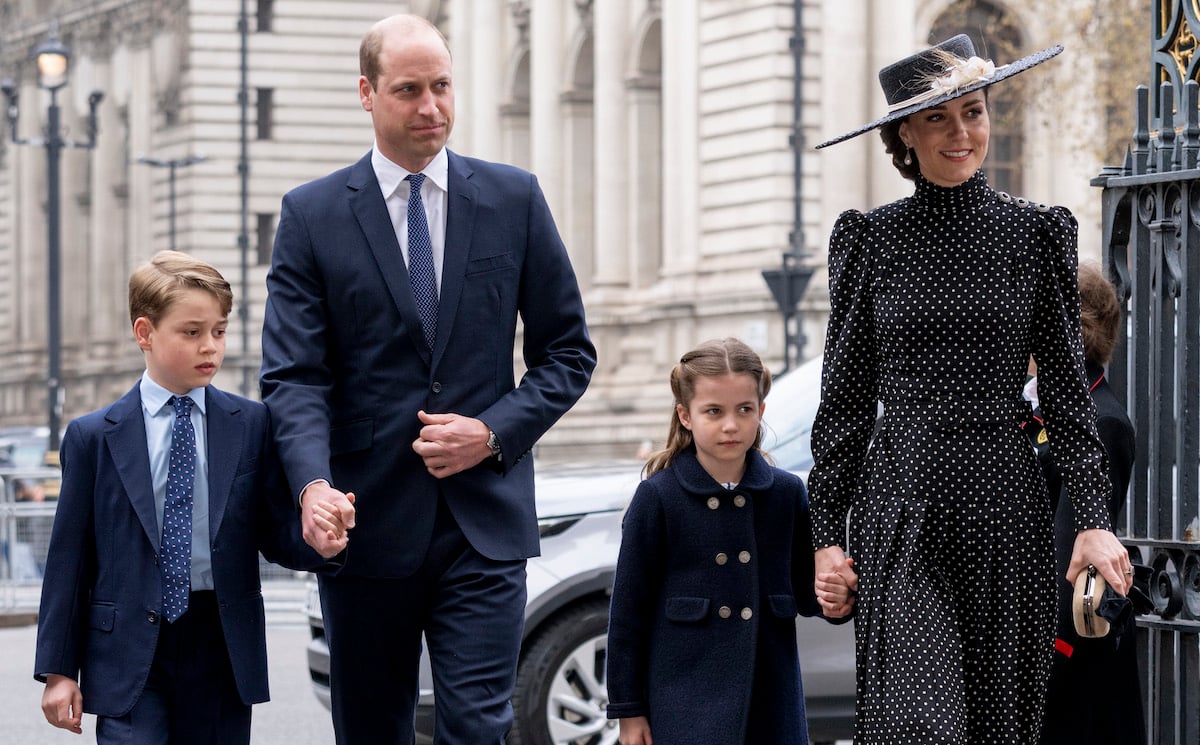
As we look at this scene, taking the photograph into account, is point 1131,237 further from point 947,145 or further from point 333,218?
point 333,218

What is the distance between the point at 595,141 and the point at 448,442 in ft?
128

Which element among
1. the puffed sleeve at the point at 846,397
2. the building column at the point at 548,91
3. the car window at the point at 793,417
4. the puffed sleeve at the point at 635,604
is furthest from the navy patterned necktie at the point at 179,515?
the building column at the point at 548,91

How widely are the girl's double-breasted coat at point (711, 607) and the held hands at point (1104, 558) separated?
1012 mm

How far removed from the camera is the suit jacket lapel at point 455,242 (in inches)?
223

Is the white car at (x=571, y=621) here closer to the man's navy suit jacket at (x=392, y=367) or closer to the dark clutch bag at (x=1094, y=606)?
the man's navy suit jacket at (x=392, y=367)

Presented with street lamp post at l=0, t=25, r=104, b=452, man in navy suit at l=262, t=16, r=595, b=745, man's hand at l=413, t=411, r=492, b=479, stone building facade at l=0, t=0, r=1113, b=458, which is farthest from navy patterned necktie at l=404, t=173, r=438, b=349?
stone building facade at l=0, t=0, r=1113, b=458

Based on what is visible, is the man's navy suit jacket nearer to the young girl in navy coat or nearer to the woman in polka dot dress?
the young girl in navy coat

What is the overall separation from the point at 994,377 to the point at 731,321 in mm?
32386

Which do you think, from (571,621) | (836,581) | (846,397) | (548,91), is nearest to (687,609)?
(836,581)

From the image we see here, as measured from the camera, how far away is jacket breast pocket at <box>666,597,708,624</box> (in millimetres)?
5863

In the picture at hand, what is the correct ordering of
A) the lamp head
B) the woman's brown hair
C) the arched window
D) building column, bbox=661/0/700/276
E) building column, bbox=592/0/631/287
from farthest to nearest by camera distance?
building column, bbox=592/0/631/287
building column, bbox=661/0/700/276
the arched window
the lamp head
the woman's brown hair

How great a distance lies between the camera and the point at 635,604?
5895 mm

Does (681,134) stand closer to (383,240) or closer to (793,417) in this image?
(793,417)

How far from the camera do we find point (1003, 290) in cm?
511
